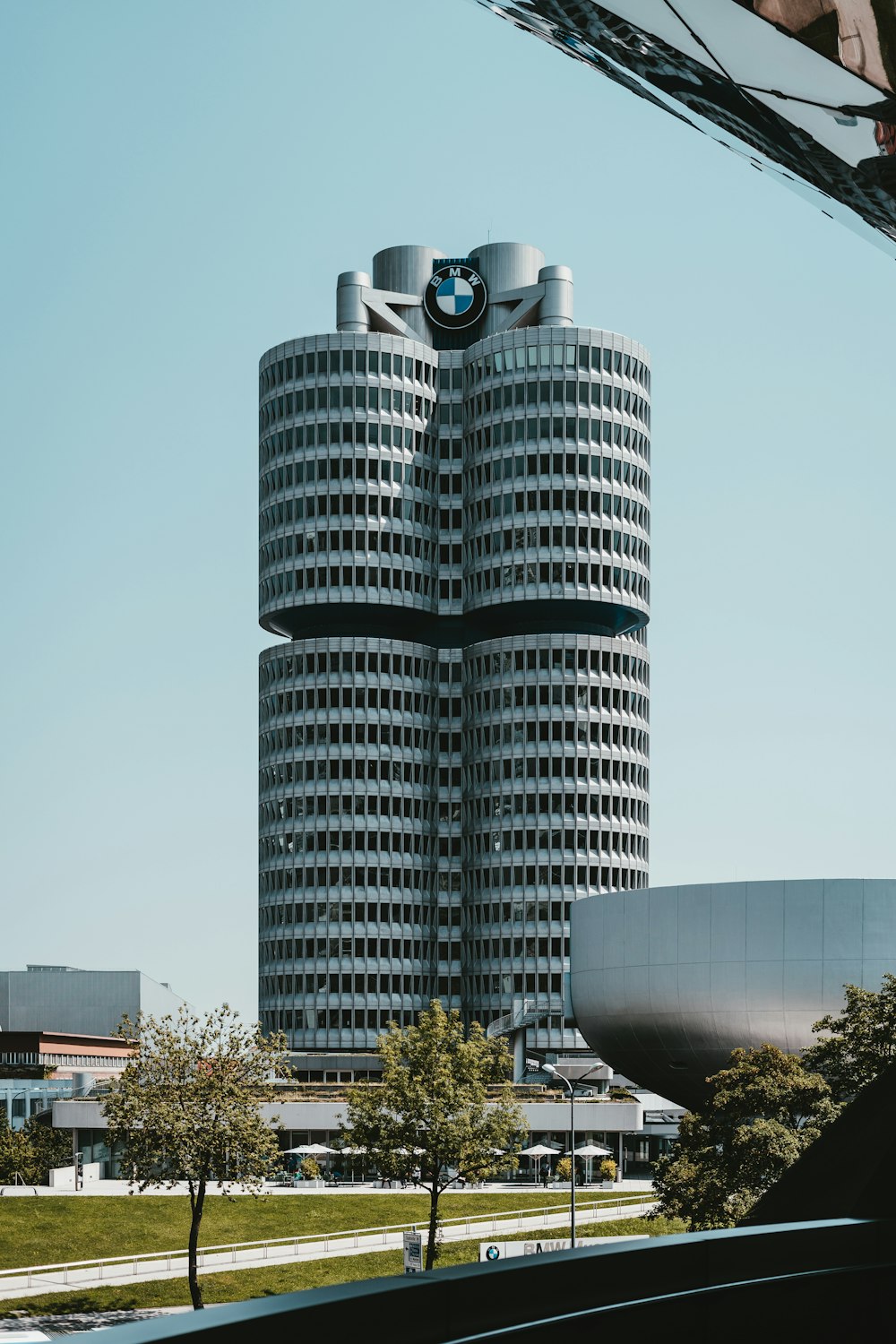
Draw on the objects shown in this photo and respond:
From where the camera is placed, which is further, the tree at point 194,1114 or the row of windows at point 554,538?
the row of windows at point 554,538

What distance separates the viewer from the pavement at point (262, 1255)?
54.8 metres

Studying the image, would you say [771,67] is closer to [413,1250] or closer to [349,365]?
[413,1250]

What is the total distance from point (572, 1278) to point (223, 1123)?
49753 millimetres

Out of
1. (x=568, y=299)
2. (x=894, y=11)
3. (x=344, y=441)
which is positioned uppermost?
(x=568, y=299)

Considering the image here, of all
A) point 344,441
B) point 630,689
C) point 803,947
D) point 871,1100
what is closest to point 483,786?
point 630,689

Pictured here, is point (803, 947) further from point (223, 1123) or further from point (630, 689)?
point (630, 689)

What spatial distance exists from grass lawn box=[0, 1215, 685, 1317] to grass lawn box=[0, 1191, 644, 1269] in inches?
337

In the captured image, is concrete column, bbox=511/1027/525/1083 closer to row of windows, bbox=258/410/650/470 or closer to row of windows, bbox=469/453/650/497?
row of windows, bbox=469/453/650/497

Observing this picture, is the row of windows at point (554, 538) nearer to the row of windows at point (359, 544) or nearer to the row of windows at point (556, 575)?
Result: the row of windows at point (556, 575)

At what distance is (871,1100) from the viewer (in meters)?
10.9

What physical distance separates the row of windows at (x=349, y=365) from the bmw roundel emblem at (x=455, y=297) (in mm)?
10801

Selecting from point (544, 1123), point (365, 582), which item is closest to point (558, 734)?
point (365, 582)

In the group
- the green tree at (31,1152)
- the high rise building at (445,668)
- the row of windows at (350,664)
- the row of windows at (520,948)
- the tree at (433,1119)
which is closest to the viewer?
the tree at (433,1119)

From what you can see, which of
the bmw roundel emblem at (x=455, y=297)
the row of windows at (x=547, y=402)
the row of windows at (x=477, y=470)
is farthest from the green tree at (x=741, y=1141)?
the bmw roundel emblem at (x=455, y=297)
